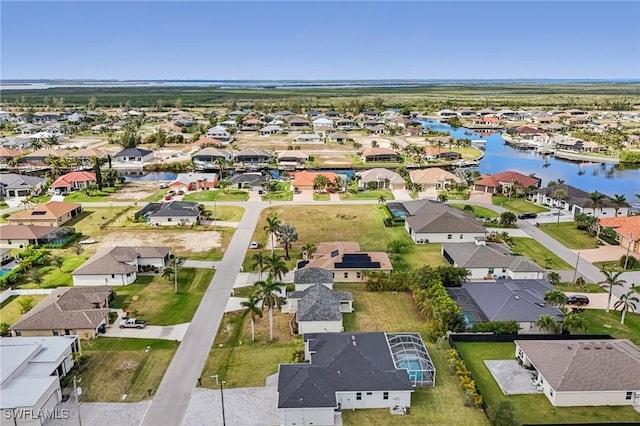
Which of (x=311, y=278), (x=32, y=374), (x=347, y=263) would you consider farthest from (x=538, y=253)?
Answer: (x=32, y=374)

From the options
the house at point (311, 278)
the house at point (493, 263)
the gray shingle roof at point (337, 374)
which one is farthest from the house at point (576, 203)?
the gray shingle roof at point (337, 374)

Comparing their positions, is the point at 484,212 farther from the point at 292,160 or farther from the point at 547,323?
the point at 292,160

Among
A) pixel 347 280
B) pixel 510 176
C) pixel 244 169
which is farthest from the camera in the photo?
pixel 244 169

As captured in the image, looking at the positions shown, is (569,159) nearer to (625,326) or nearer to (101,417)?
(625,326)

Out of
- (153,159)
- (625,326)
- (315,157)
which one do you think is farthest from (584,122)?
(625,326)

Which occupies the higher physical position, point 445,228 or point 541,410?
point 445,228

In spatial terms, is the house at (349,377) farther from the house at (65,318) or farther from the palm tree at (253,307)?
the house at (65,318)
